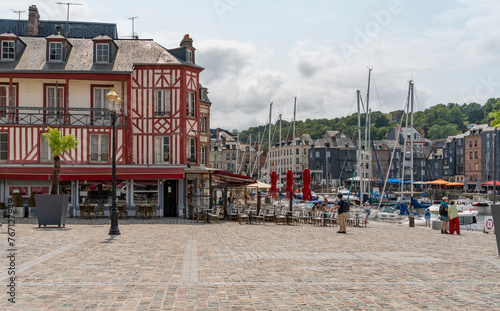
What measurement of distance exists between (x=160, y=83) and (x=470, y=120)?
470ft

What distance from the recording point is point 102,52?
32.2m

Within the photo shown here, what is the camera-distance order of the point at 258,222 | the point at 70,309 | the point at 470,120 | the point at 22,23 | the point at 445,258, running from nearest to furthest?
the point at 70,309, the point at 445,258, the point at 258,222, the point at 22,23, the point at 470,120

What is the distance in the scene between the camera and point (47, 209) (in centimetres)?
2056

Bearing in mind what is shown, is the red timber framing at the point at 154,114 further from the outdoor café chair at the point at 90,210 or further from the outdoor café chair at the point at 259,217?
the outdoor café chair at the point at 259,217

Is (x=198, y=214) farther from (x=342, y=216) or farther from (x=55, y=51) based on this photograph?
(x=55, y=51)

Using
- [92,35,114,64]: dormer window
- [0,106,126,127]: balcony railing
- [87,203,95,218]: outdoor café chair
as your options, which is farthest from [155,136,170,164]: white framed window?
[92,35,114,64]: dormer window

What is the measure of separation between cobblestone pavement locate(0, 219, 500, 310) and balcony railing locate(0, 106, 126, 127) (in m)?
15.9

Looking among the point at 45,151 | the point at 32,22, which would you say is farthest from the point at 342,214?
the point at 32,22

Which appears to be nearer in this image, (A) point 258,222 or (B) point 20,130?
(A) point 258,222

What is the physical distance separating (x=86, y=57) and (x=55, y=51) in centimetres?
178

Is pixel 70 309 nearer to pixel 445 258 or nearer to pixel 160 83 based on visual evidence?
pixel 445 258

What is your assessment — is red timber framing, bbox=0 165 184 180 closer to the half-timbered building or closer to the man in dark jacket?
the half-timbered building

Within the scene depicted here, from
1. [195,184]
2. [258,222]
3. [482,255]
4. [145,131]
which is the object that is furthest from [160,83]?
[482,255]

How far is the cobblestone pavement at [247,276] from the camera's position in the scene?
7402 mm
